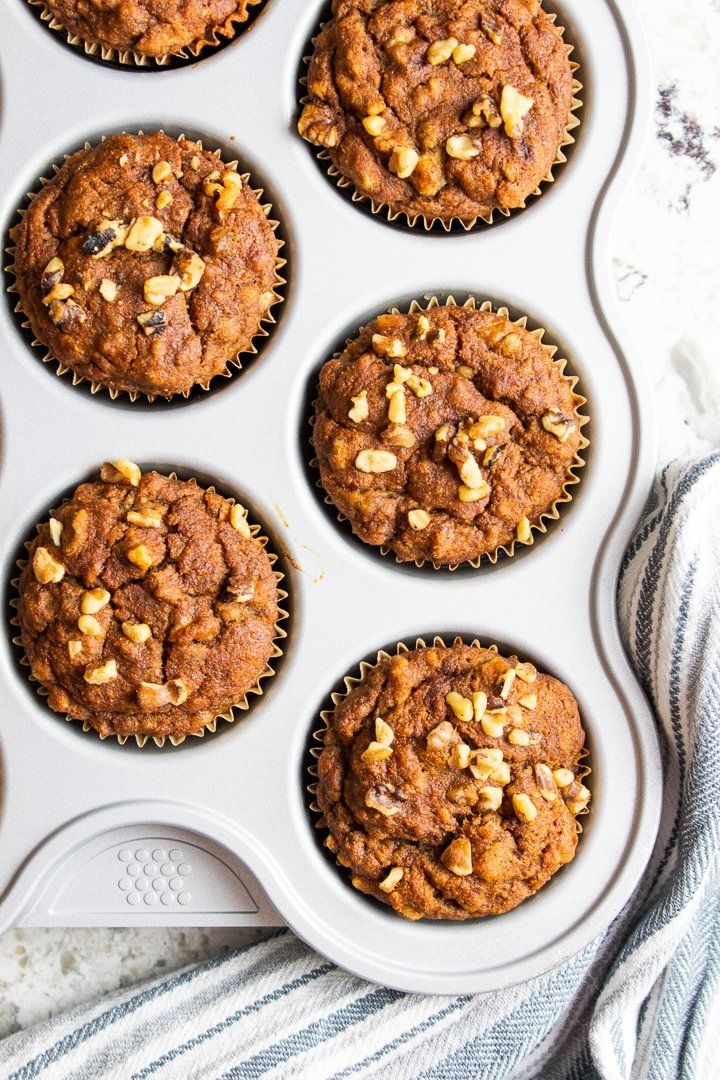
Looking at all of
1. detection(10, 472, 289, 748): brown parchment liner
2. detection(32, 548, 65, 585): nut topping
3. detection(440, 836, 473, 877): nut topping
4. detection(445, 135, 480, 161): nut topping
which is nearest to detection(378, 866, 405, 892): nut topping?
detection(440, 836, 473, 877): nut topping

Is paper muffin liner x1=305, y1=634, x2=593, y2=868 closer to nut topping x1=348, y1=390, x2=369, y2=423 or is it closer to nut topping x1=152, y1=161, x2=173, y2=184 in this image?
nut topping x1=348, y1=390, x2=369, y2=423

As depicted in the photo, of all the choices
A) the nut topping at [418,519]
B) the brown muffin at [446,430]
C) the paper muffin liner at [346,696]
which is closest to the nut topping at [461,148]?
the brown muffin at [446,430]

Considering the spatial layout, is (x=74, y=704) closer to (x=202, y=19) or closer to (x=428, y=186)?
(x=428, y=186)

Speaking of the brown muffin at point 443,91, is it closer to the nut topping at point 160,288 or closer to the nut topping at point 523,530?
the nut topping at point 160,288

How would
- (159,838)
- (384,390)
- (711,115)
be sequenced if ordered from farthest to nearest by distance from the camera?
1. (711,115)
2. (159,838)
3. (384,390)

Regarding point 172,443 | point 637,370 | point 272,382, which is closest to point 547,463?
point 637,370
